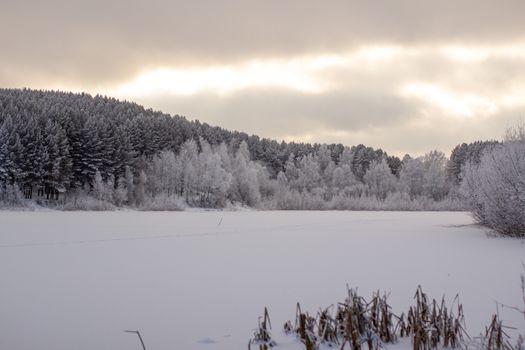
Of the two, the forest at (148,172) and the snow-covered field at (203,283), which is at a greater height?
the forest at (148,172)

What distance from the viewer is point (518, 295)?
18.4ft

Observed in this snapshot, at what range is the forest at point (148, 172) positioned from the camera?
131ft

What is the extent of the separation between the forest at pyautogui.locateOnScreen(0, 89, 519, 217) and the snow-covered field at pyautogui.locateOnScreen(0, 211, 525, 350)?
20.0 metres

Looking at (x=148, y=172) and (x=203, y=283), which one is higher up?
(x=148, y=172)

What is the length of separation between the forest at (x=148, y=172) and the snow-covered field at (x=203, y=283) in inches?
788

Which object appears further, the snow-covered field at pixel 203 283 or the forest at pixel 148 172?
the forest at pixel 148 172

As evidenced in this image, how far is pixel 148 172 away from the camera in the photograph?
55.6 meters

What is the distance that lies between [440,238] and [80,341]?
444 inches

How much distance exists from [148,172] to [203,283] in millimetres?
51309

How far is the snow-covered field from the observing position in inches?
159

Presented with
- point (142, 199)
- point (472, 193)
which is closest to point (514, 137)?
point (472, 193)

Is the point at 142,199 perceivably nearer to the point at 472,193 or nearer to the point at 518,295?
the point at 472,193

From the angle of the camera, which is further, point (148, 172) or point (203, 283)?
point (148, 172)

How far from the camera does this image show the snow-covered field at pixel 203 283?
4.05m
